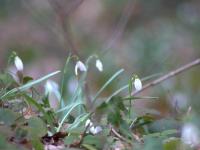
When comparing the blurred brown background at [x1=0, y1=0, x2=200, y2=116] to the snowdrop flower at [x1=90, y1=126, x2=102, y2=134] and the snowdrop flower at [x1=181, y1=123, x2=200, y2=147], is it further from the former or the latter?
the snowdrop flower at [x1=181, y1=123, x2=200, y2=147]

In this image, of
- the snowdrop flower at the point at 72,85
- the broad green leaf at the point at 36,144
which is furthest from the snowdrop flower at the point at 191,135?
the snowdrop flower at the point at 72,85

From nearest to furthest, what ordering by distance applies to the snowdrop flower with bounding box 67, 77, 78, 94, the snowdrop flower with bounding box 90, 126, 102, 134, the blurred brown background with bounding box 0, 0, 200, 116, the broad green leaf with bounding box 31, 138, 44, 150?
the broad green leaf with bounding box 31, 138, 44, 150 → the snowdrop flower with bounding box 90, 126, 102, 134 → the snowdrop flower with bounding box 67, 77, 78, 94 → the blurred brown background with bounding box 0, 0, 200, 116

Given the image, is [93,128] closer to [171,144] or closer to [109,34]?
[171,144]

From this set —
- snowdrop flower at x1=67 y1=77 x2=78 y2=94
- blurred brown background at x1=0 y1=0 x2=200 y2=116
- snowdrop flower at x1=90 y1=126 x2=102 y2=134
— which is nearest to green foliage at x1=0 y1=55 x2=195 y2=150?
snowdrop flower at x1=90 y1=126 x2=102 y2=134

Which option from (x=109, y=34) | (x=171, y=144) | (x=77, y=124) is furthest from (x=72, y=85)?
(x=109, y=34)

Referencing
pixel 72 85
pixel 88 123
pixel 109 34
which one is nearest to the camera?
pixel 88 123

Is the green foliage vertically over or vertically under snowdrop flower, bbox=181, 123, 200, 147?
over

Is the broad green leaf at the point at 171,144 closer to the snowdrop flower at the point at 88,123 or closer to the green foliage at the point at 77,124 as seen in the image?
the green foliage at the point at 77,124


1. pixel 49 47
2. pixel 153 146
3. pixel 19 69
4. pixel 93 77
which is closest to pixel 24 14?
pixel 49 47

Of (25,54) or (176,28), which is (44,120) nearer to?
(25,54)
